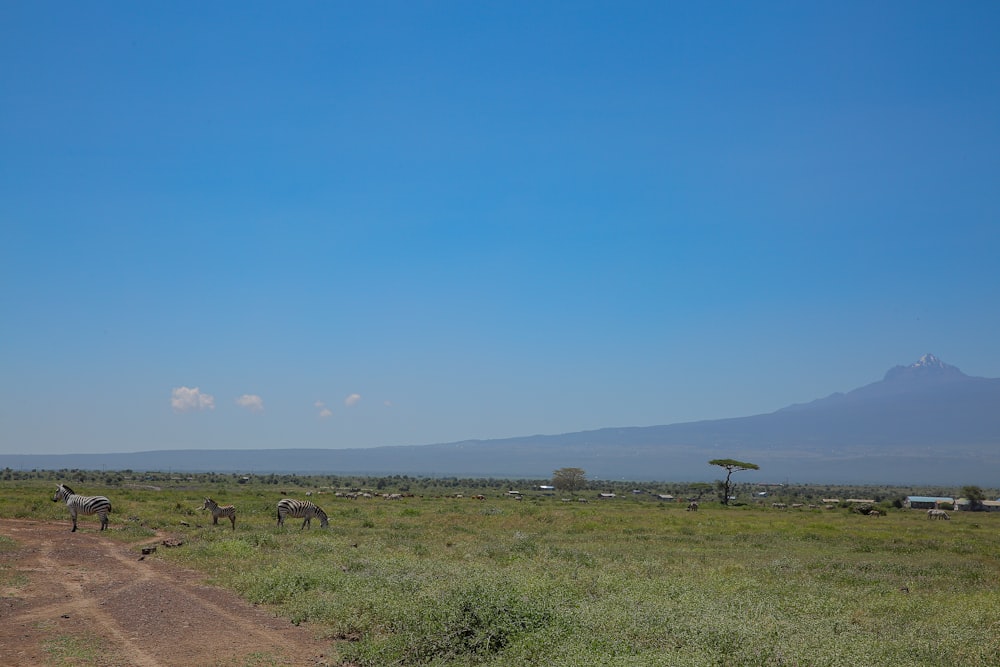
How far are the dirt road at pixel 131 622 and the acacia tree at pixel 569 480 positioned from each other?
327ft

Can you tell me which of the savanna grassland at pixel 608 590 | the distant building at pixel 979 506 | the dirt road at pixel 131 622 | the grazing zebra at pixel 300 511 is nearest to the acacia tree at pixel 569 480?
the distant building at pixel 979 506

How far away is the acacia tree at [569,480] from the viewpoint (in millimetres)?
117688

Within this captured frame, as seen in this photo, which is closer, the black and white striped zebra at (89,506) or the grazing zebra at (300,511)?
the black and white striped zebra at (89,506)

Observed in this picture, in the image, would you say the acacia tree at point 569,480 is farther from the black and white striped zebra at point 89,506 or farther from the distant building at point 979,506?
the black and white striped zebra at point 89,506

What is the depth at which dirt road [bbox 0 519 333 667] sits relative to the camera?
38.8 feet

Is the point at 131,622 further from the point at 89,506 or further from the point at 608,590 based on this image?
the point at 89,506

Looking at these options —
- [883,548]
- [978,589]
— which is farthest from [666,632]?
[883,548]

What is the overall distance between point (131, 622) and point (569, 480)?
107306 millimetres

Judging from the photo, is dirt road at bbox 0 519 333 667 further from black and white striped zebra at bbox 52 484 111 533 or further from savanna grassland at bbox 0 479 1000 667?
black and white striped zebra at bbox 52 484 111 533

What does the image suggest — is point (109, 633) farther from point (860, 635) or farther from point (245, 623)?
point (860, 635)

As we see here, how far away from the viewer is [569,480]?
4660 inches

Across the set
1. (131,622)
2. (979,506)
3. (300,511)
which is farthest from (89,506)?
(979,506)

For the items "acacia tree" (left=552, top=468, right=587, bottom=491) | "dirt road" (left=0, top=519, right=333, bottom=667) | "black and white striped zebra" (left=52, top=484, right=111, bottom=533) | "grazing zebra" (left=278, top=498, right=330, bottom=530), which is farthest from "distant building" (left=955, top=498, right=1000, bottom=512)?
"dirt road" (left=0, top=519, right=333, bottom=667)

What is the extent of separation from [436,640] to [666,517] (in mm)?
34604
